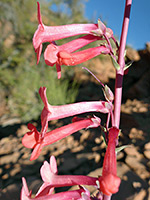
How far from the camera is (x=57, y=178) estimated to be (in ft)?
3.42

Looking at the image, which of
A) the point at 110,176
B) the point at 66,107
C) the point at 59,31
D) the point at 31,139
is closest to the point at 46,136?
the point at 31,139

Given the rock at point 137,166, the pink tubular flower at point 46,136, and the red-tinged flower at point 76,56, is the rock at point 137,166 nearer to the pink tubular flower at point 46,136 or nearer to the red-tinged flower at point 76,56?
the pink tubular flower at point 46,136

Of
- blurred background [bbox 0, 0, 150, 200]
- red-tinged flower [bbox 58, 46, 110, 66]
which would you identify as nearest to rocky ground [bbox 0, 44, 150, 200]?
blurred background [bbox 0, 0, 150, 200]

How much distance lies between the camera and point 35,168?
221cm

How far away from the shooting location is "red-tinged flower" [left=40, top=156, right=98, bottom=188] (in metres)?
0.91

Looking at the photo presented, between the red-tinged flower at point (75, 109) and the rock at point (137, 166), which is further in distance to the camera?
the rock at point (137, 166)

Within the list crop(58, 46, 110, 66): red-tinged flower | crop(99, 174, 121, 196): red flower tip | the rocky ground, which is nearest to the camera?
crop(99, 174, 121, 196): red flower tip

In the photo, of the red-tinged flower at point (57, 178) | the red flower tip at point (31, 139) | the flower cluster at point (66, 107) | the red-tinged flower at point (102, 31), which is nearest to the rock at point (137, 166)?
the flower cluster at point (66, 107)

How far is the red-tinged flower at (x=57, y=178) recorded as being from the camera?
0.91 m

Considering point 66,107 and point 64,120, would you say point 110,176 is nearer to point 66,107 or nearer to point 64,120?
point 66,107

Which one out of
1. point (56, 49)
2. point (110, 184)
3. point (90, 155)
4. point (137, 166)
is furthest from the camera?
point (90, 155)

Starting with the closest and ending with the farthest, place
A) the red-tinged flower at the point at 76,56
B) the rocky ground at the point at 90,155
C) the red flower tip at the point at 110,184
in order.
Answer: the red flower tip at the point at 110,184 < the red-tinged flower at the point at 76,56 < the rocky ground at the point at 90,155

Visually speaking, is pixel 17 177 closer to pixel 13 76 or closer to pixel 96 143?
pixel 96 143

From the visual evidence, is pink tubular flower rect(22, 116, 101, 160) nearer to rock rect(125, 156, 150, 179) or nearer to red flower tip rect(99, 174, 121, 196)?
red flower tip rect(99, 174, 121, 196)
